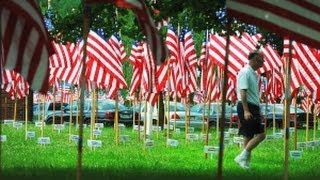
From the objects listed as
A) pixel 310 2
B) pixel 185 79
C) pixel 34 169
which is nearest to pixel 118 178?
pixel 34 169

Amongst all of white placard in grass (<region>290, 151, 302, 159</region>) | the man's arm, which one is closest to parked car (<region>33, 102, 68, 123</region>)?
white placard in grass (<region>290, 151, 302, 159</region>)

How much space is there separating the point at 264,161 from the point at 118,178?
17.4ft

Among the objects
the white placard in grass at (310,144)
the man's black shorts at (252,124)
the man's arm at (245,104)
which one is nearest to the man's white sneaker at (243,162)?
the man's black shorts at (252,124)

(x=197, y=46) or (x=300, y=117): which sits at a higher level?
(x=197, y=46)

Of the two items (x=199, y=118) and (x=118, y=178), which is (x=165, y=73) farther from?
(x=199, y=118)

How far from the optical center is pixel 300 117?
152 ft

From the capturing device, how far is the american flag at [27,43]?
23.6 feet

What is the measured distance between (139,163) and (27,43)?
7.14m

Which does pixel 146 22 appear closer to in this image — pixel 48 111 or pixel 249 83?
pixel 249 83

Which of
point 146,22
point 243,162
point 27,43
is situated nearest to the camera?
point 146,22

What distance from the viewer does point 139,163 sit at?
47.1 ft

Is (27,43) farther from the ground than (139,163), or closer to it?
farther from the ground

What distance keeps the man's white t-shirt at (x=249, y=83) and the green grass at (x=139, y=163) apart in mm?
1181

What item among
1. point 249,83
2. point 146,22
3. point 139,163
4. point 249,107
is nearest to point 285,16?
point 146,22
